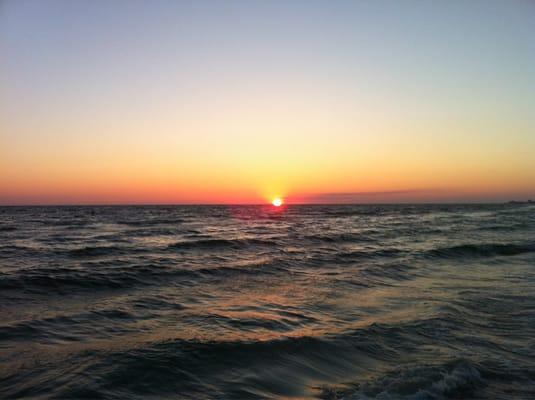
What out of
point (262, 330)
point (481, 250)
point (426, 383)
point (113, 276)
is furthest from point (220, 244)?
point (426, 383)

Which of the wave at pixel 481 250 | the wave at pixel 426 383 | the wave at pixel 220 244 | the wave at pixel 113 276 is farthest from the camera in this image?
the wave at pixel 220 244

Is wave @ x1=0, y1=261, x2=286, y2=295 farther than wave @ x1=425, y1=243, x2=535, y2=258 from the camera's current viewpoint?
No

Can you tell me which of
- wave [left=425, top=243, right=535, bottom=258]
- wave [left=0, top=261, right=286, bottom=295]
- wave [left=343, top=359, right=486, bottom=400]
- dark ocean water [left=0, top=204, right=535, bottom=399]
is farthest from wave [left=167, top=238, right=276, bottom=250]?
wave [left=343, top=359, right=486, bottom=400]

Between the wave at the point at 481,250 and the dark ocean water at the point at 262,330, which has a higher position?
→ the dark ocean water at the point at 262,330

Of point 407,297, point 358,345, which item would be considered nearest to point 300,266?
point 407,297

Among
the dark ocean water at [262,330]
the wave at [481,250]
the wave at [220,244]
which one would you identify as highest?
the wave at [220,244]

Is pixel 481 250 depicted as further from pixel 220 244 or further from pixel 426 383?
pixel 426 383

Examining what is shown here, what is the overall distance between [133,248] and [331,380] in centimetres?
1641

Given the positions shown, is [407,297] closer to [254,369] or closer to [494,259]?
[254,369]

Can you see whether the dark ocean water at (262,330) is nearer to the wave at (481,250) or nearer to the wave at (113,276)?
the wave at (113,276)

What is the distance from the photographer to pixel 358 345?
7031mm

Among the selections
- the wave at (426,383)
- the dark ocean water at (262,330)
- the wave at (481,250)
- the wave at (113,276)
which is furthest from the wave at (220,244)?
the wave at (426,383)

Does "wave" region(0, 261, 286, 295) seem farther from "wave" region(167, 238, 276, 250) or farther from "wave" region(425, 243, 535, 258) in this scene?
"wave" region(425, 243, 535, 258)

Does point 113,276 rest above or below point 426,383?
above
